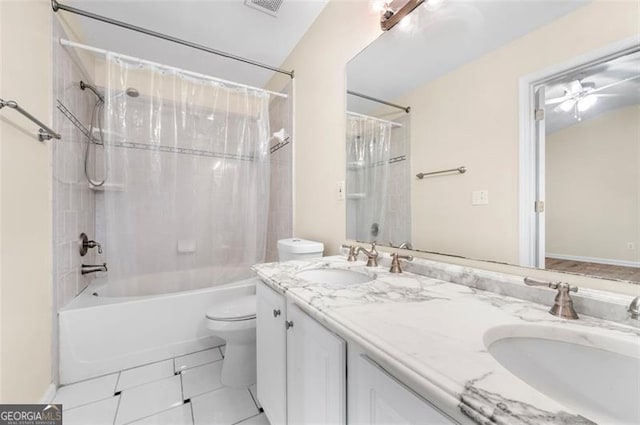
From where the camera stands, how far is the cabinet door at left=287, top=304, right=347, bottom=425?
647mm

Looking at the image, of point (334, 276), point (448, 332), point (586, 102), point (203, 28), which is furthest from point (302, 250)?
point (203, 28)

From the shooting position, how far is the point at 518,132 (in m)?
0.78

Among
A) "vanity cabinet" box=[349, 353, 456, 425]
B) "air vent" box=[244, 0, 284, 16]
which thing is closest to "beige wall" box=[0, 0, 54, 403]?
"air vent" box=[244, 0, 284, 16]

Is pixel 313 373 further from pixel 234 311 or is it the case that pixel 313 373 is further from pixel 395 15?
pixel 395 15

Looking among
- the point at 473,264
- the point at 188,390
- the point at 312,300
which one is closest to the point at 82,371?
the point at 188,390

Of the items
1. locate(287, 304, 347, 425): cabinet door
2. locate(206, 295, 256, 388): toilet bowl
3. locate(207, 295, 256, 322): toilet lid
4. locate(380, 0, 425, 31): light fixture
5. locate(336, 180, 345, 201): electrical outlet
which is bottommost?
locate(206, 295, 256, 388): toilet bowl

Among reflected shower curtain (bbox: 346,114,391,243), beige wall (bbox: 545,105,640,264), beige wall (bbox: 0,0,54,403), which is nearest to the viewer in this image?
beige wall (bbox: 545,105,640,264)

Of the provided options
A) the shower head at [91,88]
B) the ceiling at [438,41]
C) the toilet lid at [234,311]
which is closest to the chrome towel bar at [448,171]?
the ceiling at [438,41]

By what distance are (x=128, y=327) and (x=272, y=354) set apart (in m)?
1.19

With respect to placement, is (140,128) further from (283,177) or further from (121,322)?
(121,322)

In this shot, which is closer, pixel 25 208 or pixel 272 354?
pixel 272 354

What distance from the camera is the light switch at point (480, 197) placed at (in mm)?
857

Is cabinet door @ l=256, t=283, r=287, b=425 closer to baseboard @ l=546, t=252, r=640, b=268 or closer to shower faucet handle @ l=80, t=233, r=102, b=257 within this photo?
baseboard @ l=546, t=252, r=640, b=268

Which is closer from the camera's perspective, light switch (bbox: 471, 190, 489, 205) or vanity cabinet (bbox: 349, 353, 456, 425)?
vanity cabinet (bbox: 349, 353, 456, 425)
